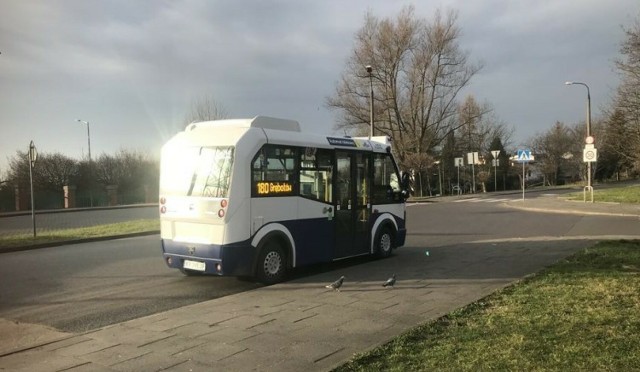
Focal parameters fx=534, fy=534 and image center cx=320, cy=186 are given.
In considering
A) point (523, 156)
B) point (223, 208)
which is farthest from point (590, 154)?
point (223, 208)

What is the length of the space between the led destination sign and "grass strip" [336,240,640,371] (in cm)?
378

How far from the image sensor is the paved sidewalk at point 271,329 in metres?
5.13

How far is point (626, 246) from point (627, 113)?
24.0 m

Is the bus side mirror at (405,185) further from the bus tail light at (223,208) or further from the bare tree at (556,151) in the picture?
the bare tree at (556,151)

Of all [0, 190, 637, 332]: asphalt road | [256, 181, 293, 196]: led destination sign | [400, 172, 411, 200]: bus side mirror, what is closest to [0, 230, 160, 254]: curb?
[0, 190, 637, 332]: asphalt road

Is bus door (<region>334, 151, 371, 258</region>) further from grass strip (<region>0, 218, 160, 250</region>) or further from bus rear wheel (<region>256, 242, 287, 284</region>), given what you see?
grass strip (<region>0, 218, 160, 250</region>)

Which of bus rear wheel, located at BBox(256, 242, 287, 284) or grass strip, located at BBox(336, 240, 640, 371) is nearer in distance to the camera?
grass strip, located at BBox(336, 240, 640, 371)

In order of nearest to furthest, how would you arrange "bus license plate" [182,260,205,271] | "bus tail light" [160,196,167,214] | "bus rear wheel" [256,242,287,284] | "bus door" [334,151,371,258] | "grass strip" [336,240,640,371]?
1. "grass strip" [336,240,640,371]
2. "bus license plate" [182,260,205,271]
3. "bus rear wheel" [256,242,287,284]
4. "bus tail light" [160,196,167,214]
5. "bus door" [334,151,371,258]

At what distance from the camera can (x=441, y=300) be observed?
758 centimetres

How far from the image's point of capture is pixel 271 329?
6207 millimetres

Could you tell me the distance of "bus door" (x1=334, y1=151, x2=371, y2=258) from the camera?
10.5 metres

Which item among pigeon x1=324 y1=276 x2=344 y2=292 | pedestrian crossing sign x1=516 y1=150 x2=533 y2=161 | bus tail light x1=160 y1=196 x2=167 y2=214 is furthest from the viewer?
pedestrian crossing sign x1=516 y1=150 x2=533 y2=161

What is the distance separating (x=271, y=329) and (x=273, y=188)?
3.31 metres

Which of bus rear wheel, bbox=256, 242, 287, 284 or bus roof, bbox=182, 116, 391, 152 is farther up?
bus roof, bbox=182, 116, 391, 152
